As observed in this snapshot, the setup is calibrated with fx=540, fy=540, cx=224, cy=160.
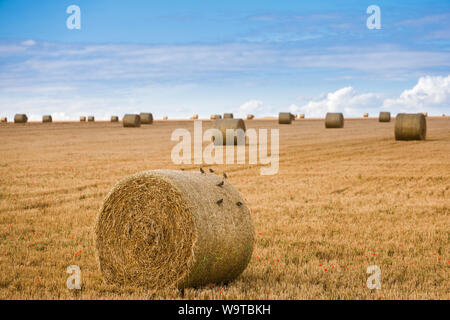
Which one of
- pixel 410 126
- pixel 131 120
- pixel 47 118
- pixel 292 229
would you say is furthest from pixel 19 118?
pixel 292 229

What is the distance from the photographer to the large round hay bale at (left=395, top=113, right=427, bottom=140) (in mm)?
31297

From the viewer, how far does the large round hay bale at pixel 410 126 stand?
31.3 m

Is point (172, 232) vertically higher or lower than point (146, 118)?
lower

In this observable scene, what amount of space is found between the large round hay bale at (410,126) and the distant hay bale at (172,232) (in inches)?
1028

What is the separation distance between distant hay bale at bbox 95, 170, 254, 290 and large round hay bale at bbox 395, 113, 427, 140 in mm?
26100

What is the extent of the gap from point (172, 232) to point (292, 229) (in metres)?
3.70

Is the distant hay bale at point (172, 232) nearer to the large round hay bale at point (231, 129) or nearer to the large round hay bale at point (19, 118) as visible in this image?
the large round hay bale at point (231, 129)

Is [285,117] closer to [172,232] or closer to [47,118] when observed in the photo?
[47,118]

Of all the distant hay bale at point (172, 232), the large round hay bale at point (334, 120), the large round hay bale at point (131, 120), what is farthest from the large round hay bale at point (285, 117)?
the distant hay bale at point (172, 232)

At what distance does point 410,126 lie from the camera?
31391mm

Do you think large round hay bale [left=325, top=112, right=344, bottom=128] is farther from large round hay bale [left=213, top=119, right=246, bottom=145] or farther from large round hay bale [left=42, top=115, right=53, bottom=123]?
large round hay bale [left=42, top=115, right=53, bottom=123]

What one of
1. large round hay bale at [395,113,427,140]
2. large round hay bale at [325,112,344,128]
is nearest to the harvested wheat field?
large round hay bale at [395,113,427,140]
